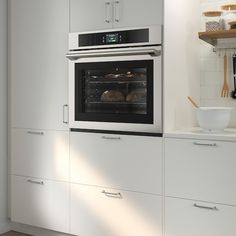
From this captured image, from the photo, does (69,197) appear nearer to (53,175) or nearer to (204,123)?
(53,175)

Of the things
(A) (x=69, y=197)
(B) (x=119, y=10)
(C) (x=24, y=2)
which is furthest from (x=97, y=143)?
(C) (x=24, y=2)

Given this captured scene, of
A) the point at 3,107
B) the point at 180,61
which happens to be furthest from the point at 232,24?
the point at 3,107

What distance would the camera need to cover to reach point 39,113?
11.0ft

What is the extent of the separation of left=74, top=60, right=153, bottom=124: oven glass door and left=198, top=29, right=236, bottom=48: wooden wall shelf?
1.78 ft

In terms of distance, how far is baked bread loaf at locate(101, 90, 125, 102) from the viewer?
3.00 meters

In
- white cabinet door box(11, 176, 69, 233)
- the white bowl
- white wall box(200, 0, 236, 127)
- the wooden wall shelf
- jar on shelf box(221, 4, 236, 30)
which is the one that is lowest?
white cabinet door box(11, 176, 69, 233)

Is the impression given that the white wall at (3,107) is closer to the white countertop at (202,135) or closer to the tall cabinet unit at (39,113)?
the tall cabinet unit at (39,113)

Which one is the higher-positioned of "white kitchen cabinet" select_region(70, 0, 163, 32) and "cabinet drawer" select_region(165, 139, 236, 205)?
"white kitchen cabinet" select_region(70, 0, 163, 32)

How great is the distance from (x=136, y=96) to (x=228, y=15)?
0.91m

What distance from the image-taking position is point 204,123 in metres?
2.82

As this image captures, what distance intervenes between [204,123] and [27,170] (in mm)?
1513

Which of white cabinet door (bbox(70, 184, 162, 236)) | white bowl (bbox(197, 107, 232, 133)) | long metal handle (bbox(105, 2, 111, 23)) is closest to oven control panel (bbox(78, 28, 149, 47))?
long metal handle (bbox(105, 2, 111, 23))

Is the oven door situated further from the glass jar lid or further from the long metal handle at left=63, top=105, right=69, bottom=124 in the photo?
the glass jar lid

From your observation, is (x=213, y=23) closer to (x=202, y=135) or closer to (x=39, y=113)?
(x=202, y=135)
